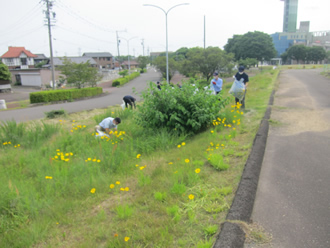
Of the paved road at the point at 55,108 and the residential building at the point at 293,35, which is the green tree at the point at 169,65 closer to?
the paved road at the point at 55,108

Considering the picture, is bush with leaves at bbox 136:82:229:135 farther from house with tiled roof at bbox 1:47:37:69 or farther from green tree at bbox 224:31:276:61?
house with tiled roof at bbox 1:47:37:69

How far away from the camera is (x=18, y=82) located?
154 feet

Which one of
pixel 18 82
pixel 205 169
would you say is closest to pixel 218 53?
pixel 205 169

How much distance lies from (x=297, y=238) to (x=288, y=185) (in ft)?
3.70

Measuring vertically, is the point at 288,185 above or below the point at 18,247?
above

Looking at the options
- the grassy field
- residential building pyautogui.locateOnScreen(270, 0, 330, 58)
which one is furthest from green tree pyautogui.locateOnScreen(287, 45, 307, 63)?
the grassy field

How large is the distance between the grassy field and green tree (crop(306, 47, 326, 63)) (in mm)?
78826

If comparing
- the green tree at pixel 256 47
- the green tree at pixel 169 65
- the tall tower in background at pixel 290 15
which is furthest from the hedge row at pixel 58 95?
the tall tower in background at pixel 290 15

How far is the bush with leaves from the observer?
606cm

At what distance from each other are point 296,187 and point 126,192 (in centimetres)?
230

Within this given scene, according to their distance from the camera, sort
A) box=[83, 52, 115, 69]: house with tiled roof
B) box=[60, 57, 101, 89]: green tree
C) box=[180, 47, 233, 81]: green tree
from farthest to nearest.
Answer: box=[83, 52, 115, 69]: house with tiled roof < box=[180, 47, 233, 81]: green tree < box=[60, 57, 101, 89]: green tree

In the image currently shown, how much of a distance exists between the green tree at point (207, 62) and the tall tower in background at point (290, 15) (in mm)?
105341

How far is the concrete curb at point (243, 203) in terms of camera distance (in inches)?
95.3

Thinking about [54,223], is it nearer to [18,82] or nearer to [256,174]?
[256,174]
